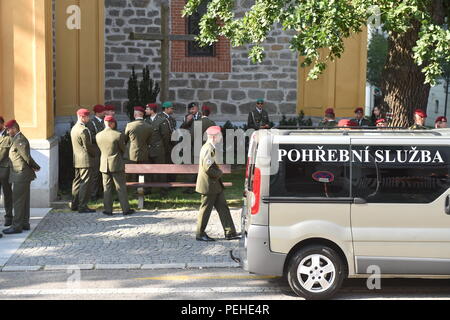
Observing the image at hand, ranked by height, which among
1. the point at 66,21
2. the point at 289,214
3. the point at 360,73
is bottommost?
the point at 289,214

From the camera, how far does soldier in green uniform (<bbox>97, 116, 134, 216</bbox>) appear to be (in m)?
13.7

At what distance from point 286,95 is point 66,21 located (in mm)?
6405

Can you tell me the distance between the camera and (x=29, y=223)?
12977mm

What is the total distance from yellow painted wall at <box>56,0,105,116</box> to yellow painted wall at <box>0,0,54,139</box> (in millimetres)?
3961

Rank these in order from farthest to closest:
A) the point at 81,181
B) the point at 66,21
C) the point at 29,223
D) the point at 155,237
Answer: the point at 66,21
the point at 81,181
the point at 29,223
the point at 155,237

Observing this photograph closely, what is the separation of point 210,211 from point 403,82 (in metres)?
4.88

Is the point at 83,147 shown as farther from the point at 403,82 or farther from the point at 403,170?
the point at 403,170

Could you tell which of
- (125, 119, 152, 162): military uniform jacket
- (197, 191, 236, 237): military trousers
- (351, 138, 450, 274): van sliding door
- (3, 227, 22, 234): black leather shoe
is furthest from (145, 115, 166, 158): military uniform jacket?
(351, 138, 450, 274): van sliding door

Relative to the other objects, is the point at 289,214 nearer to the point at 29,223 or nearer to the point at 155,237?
the point at 155,237

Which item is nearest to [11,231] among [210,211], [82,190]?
[82,190]

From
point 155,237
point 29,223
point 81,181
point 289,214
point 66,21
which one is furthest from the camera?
point 66,21

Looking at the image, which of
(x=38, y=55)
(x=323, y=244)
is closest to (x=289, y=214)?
(x=323, y=244)

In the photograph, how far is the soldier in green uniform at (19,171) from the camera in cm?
1223

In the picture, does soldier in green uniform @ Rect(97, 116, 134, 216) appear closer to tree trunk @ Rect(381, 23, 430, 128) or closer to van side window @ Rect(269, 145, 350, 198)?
tree trunk @ Rect(381, 23, 430, 128)
